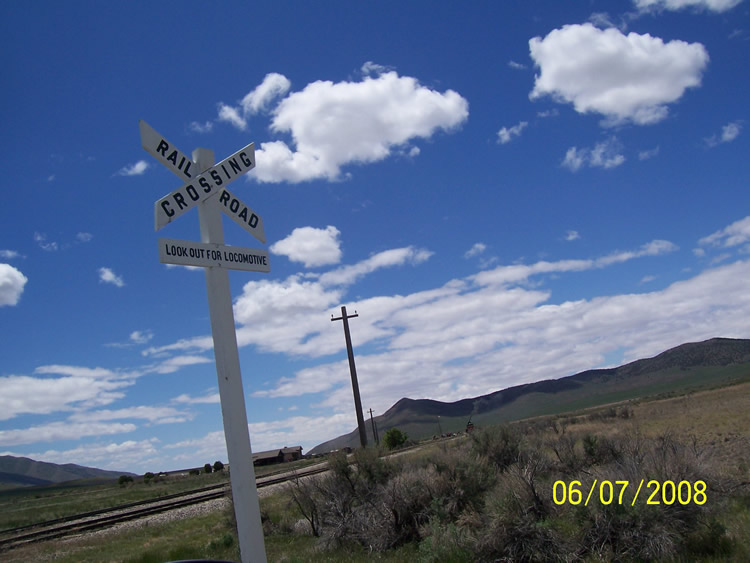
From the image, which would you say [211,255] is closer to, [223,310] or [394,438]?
[223,310]

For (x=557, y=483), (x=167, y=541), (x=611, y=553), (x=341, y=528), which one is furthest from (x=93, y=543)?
(x=611, y=553)

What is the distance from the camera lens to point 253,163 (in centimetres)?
603

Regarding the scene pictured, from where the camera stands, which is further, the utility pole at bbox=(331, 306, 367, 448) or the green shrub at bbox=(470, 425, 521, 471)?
the utility pole at bbox=(331, 306, 367, 448)

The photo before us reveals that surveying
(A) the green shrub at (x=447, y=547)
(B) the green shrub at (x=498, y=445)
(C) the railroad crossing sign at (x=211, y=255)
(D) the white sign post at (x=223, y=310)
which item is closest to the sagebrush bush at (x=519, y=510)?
(A) the green shrub at (x=447, y=547)

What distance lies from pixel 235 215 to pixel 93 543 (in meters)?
14.7

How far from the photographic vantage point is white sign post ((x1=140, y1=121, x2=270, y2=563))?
508 cm

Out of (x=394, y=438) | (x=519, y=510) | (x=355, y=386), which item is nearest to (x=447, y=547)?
(x=519, y=510)

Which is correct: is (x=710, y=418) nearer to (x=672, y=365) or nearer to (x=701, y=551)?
(x=701, y=551)
